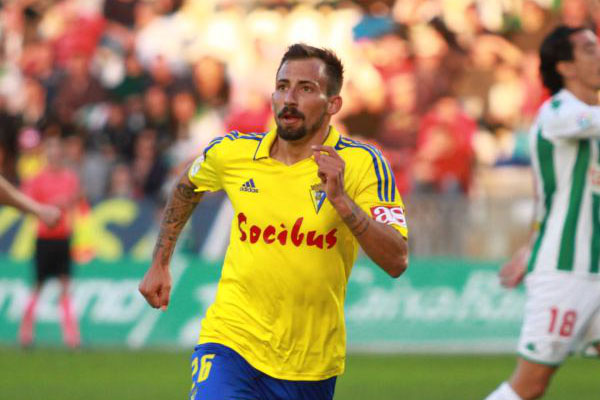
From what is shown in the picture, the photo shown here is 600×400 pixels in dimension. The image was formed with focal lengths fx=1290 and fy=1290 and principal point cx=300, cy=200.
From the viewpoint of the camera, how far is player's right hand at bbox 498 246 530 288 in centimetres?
776

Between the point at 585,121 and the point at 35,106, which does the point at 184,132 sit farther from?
the point at 585,121

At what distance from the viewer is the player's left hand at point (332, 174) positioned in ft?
18.0

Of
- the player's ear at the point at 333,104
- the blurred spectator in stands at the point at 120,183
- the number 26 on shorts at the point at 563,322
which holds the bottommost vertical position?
the blurred spectator in stands at the point at 120,183

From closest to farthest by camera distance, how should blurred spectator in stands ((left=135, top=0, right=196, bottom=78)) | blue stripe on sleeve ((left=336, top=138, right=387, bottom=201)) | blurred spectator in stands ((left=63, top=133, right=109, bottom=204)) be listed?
blue stripe on sleeve ((left=336, top=138, right=387, bottom=201)), blurred spectator in stands ((left=63, top=133, right=109, bottom=204)), blurred spectator in stands ((left=135, top=0, right=196, bottom=78))

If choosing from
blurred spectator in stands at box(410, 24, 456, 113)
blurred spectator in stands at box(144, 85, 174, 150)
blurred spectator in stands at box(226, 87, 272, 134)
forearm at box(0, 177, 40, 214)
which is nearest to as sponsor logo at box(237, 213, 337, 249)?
forearm at box(0, 177, 40, 214)

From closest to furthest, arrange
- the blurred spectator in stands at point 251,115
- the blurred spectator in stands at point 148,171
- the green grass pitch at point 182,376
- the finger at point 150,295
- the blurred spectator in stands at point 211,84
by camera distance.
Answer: the finger at point 150,295, the green grass pitch at point 182,376, the blurred spectator in stands at point 251,115, the blurred spectator in stands at point 148,171, the blurred spectator in stands at point 211,84

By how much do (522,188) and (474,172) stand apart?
805 mm

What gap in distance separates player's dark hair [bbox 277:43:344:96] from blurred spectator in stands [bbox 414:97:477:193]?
1117 centimetres

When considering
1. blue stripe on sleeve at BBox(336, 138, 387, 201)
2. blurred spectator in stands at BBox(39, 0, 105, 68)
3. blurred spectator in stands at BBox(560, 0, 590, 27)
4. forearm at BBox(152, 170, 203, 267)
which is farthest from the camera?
Answer: blurred spectator in stands at BBox(39, 0, 105, 68)

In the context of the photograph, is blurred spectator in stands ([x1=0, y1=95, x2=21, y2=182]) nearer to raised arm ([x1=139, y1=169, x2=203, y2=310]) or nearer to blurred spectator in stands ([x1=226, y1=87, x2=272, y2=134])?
blurred spectator in stands ([x1=226, y1=87, x2=272, y2=134])

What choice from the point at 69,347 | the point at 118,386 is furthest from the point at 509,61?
the point at 118,386

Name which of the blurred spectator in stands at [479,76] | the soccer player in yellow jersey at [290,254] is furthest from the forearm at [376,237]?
the blurred spectator in stands at [479,76]

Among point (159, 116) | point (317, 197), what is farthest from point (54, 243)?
point (317, 197)

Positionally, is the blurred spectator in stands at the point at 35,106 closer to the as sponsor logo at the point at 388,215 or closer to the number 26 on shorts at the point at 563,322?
the number 26 on shorts at the point at 563,322
